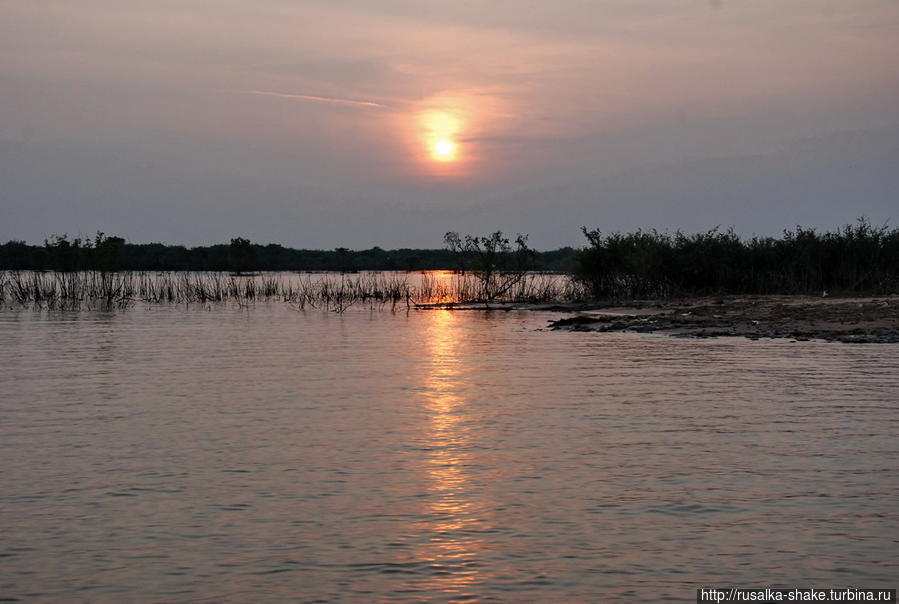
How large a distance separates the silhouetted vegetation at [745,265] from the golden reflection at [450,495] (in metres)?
23.9

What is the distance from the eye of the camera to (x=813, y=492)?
815cm

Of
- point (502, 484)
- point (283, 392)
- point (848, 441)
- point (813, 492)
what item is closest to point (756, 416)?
point (848, 441)

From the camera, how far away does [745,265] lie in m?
37.9

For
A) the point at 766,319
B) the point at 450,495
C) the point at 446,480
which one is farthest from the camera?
the point at 766,319

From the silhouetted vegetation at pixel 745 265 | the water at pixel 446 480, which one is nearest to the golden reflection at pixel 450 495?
the water at pixel 446 480

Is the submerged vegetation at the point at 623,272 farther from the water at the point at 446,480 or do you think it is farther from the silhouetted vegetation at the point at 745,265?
the water at the point at 446,480

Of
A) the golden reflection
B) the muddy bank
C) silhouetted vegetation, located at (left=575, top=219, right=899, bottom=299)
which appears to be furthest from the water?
silhouetted vegetation, located at (left=575, top=219, right=899, bottom=299)

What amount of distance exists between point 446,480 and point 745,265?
3165 cm

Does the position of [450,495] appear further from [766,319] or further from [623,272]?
[623,272]

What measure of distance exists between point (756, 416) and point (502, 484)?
193 inches

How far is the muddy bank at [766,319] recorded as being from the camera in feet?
76.6

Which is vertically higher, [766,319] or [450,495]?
[766,319]

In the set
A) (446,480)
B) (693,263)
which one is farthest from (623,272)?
(446,480)

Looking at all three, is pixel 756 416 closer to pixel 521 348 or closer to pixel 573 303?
pixel 521 348
